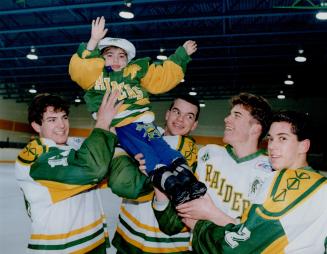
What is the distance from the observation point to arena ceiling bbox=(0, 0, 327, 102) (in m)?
11.2

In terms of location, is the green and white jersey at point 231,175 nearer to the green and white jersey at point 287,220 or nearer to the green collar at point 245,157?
the green collar at point 245,157

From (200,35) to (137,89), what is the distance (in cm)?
1099

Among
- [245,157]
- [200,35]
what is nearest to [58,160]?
[245,157]

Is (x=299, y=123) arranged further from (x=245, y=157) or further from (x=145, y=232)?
(x=145, y=232)

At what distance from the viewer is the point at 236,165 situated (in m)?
2.26

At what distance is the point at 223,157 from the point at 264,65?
16.4 meters

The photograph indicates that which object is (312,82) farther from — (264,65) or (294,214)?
(294,214)

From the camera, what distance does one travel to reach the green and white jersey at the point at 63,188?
1.99m

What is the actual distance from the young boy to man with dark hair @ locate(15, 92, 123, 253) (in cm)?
26

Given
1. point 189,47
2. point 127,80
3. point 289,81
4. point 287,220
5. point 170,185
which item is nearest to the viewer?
point 287,220

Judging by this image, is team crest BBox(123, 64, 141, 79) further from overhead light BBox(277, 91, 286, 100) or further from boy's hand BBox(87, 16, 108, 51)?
overhead light BBox(277, 91, 286, 100)

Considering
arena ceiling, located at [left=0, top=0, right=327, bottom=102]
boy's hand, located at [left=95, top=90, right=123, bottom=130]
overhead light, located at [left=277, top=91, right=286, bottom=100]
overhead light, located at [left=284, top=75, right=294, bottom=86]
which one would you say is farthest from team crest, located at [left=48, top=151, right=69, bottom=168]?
overhead light, located at [left=277, top=91, right=286, bottom=100]

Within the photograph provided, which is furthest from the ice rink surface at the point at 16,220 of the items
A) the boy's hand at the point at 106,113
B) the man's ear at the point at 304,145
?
the man's ear at the point at 304,145

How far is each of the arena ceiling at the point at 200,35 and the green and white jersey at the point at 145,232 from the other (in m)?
6.24
